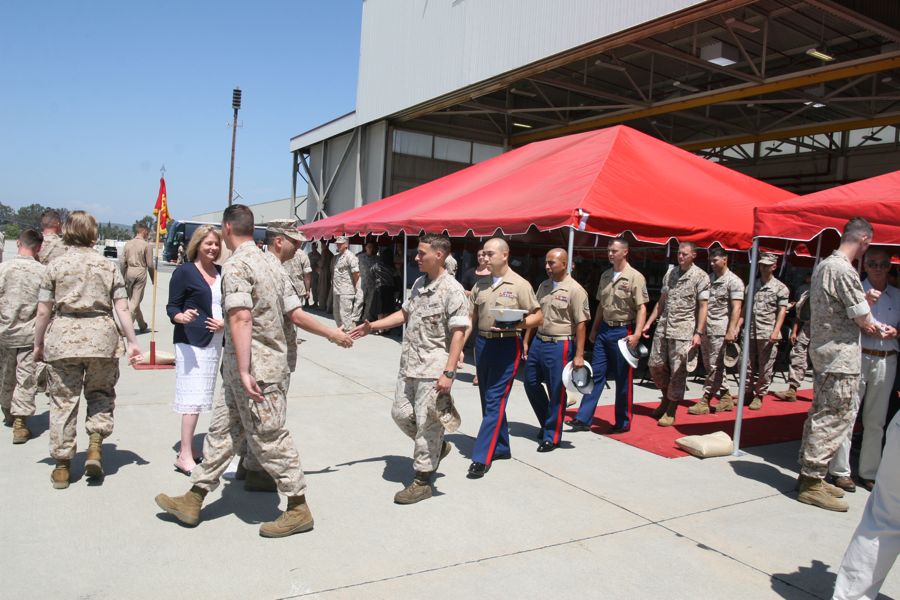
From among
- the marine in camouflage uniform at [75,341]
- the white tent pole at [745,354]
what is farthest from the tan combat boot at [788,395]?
the marine in camouflage uniform at [75,341]

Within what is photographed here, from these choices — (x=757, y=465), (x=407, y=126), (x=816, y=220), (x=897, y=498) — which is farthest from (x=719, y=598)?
(x=407, y=126)

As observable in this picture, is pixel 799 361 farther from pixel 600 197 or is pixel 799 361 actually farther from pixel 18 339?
pixel 18 339

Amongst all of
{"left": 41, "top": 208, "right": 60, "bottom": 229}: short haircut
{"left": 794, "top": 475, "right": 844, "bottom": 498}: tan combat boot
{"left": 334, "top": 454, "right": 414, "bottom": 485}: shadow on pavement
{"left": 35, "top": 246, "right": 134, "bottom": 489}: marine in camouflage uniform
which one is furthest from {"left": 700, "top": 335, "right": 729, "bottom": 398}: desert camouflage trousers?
{"left": 41, "top": 208, "right": 60, "bottom": 229}: short haircut

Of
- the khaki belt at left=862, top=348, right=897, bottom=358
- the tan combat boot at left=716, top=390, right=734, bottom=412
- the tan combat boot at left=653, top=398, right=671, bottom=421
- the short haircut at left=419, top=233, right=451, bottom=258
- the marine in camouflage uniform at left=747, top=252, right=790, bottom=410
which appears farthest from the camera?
the marine in camouflage uniform at left=747, top=252, right=790, bottom=410

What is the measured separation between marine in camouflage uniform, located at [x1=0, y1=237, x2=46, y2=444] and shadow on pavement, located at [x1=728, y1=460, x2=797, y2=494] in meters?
5.59

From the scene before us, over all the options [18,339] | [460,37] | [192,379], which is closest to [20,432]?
[18,339]

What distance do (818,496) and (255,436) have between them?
12.5ft

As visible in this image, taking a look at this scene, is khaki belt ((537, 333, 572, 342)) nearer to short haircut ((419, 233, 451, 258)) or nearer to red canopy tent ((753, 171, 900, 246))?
short haircut ((419, 233, 451, 258))

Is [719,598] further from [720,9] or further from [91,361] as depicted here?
[720,9]

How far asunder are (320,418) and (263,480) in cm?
204

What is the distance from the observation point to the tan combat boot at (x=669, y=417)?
22.7ft

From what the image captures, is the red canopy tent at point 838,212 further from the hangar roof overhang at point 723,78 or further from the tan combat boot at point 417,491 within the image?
the hangar roof overhang at point 723,78

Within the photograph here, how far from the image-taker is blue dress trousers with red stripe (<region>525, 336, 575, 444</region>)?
5605 millimetres

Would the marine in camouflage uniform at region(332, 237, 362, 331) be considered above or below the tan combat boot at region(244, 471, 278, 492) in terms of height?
above
